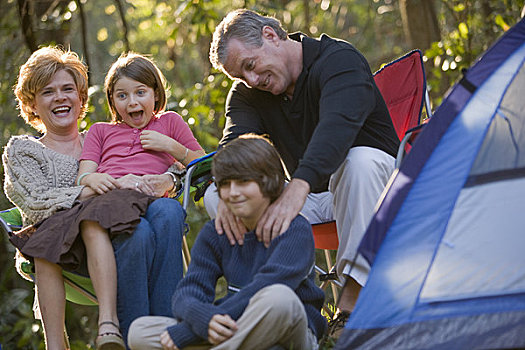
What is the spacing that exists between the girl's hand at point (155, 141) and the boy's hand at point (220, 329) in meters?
1.01

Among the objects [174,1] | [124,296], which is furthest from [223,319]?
[174,1]

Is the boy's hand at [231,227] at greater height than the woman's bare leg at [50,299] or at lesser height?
greater

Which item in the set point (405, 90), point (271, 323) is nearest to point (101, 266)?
point (271, 323)

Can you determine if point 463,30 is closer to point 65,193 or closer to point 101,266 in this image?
point 65,193

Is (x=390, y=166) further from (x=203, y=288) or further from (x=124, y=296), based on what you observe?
(x=124, y=296)

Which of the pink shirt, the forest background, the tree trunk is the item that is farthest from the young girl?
the tree trunk

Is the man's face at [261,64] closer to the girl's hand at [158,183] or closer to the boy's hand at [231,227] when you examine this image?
the girl's hand at [158,183]

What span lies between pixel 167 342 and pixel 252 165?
54cm

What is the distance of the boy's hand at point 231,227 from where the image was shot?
2.17m

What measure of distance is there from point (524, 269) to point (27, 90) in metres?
1.96

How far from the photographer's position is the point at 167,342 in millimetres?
1993

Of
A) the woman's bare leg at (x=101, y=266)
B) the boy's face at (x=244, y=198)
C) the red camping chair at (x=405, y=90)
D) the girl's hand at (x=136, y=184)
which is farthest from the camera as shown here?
the red camping chair at (x=405, y=90)

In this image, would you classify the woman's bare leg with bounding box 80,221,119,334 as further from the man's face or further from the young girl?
the man's face

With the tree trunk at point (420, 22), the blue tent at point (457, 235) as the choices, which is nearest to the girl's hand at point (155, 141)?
the blue tent at point (457, 235)
